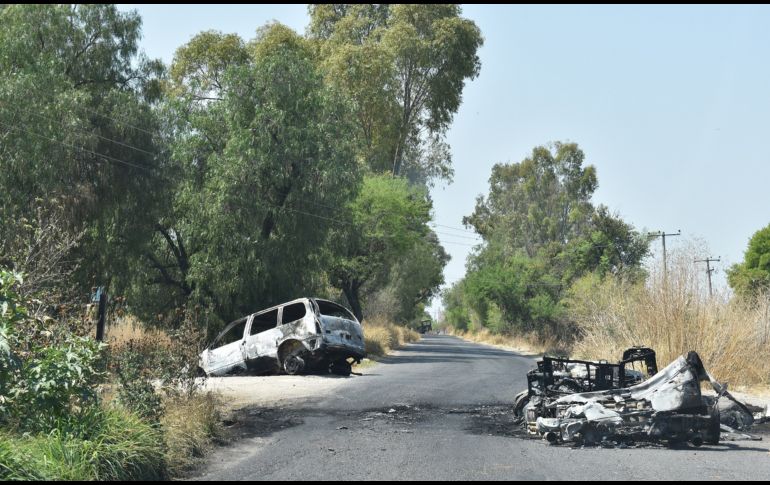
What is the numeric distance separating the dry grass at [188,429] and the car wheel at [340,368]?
36.2ft

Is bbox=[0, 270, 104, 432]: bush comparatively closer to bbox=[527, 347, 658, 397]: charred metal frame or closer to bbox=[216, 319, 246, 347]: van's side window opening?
bbox=[527, 347, 658, 397]: charred metal frame

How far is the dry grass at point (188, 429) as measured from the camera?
9445 mm

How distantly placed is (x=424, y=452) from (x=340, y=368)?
13712 mm

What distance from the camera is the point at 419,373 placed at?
2555 cm

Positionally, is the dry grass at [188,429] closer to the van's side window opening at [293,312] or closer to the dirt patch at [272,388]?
the dirt patch at [272,388]

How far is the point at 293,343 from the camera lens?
22641 millimetres

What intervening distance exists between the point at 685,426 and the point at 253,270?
19859 millimetres

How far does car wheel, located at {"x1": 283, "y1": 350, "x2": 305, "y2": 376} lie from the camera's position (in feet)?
73.8

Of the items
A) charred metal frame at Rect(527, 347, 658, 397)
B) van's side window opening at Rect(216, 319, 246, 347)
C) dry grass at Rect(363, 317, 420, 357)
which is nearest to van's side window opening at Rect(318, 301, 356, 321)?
van's side window opening at Rect(216, 319, 246, 347)

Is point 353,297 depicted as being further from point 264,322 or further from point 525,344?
point 264,322

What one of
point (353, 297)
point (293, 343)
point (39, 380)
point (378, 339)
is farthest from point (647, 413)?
point (353, 297)

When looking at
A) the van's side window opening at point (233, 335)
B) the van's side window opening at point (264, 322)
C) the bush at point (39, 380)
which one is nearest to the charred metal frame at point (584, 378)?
the bush at point (39, 380)

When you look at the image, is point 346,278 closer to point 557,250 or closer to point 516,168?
point 557,250

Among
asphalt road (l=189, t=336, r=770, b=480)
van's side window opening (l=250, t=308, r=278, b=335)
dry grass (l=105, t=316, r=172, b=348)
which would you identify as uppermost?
van's side window opening (l=250, t=308, r=278, b=335)
